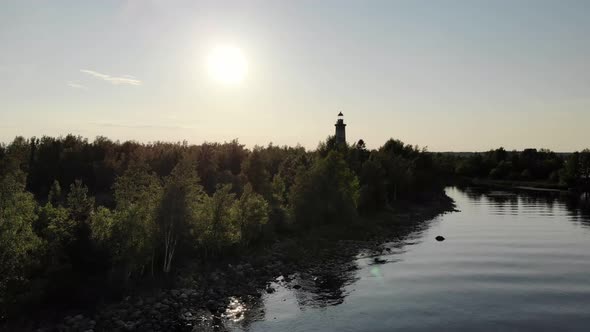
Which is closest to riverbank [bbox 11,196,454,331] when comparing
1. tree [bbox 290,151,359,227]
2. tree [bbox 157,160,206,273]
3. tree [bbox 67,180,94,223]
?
tree [bbox 157,160,206,273]

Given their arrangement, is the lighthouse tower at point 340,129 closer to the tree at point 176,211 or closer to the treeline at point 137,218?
the treeline at point 137,218

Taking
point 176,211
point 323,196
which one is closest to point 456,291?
point 176,211

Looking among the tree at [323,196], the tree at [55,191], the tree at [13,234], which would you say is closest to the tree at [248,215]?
the tree at [323,196]

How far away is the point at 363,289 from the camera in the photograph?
44469 millimetres

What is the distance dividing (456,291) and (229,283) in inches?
861

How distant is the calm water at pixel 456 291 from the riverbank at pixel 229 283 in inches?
84.4

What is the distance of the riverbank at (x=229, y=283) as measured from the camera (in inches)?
1306

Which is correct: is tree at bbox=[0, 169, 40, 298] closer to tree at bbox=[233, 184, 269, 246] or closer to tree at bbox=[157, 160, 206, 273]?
tree at bbox=[157, 160, 206, 273]

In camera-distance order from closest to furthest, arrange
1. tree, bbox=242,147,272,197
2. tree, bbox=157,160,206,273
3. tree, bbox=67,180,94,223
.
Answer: tree, bbox=67,180,94,223 < tree, bbox=157,160,206,273 < tree, bbox=242,147,272,197

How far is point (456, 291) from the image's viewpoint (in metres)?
44.5

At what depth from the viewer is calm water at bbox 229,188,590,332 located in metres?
35.4

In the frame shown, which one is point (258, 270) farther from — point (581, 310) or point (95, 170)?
point (95, 170)

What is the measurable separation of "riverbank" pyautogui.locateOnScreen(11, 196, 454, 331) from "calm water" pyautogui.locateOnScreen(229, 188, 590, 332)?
7.03 feet

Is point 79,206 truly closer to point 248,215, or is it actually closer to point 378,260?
point 248,215
